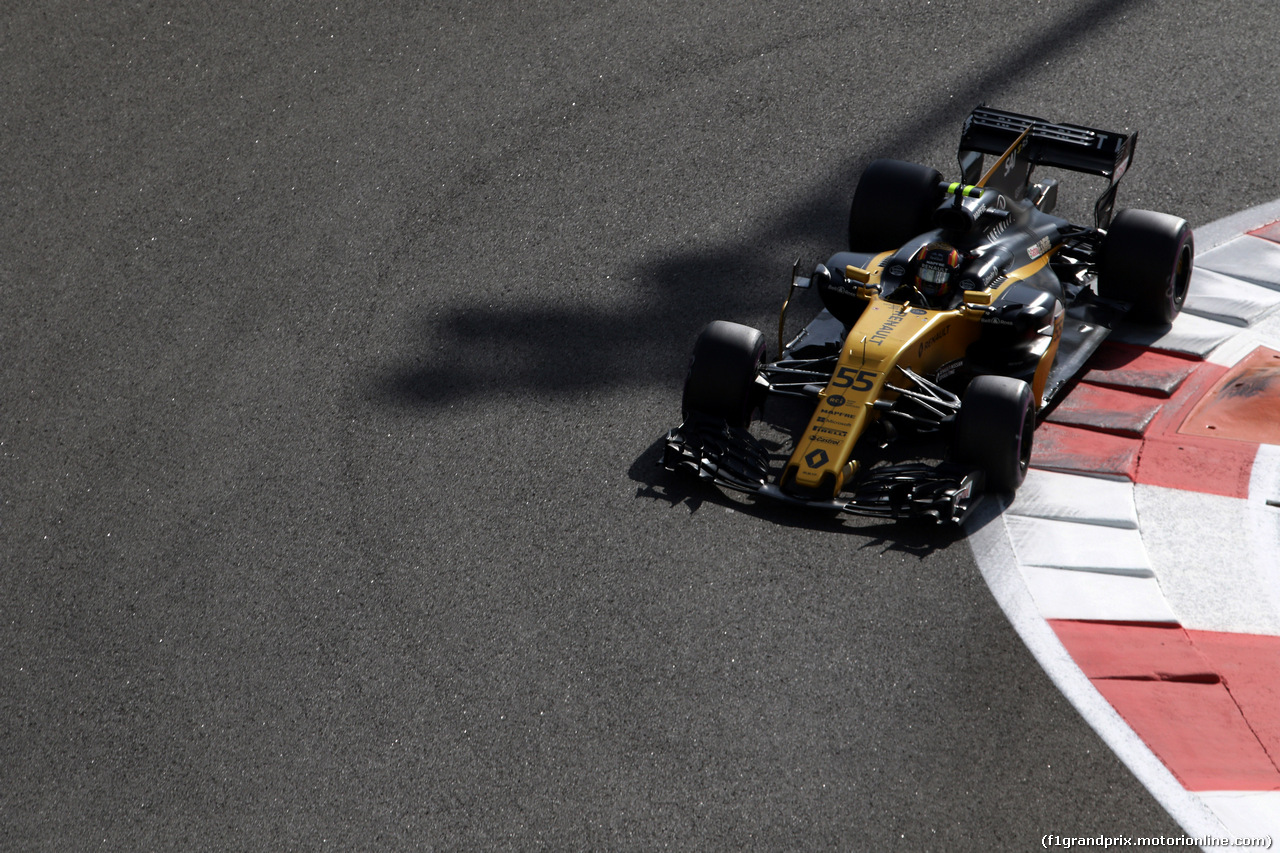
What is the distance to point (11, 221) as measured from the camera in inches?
346

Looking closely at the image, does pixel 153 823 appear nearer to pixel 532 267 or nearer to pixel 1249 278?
pixel 532 267

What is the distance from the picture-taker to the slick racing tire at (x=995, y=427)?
552 centimetres

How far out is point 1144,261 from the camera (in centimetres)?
671

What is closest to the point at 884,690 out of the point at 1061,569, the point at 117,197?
the point at 1061,569

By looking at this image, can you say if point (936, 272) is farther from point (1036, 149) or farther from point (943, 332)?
point (1036, 149)

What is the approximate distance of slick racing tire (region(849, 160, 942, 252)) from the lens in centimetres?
719

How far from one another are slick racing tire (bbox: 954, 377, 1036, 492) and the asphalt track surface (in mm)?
450

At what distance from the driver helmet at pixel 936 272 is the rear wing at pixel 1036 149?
3.35ft

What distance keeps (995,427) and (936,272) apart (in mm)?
1066

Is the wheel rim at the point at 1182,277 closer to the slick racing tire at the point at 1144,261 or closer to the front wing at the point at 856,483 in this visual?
the slick racing tire at the point at 1144,261

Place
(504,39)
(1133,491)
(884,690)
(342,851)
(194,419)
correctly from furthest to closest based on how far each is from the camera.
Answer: (504,39), (194,419), (1133,491), (884,690), (342,851)

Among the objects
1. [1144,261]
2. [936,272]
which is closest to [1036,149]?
[1144,261]

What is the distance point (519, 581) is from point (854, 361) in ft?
6.31

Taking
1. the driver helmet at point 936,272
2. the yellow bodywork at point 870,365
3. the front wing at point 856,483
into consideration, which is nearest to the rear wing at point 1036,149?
the driver helmet at point 936,272
